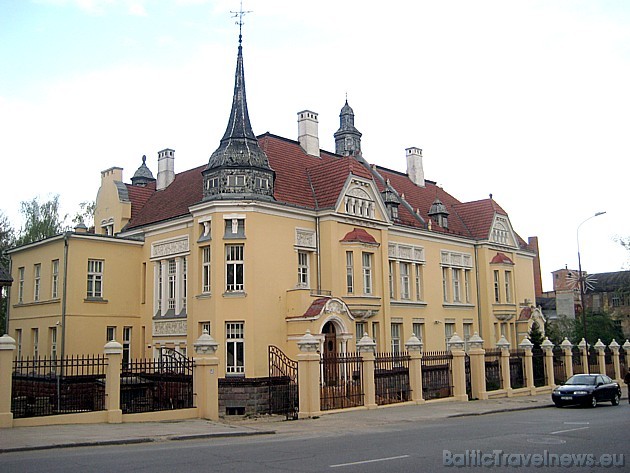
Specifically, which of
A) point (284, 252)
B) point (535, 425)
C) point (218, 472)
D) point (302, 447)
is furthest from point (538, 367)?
point (218, 472)

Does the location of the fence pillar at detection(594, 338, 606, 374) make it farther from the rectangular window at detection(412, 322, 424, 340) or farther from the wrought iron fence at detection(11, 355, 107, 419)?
the wrought iron fence at detection(11, 355, 107, 419)

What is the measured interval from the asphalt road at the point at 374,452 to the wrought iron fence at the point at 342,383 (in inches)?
203

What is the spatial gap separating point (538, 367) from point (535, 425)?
59.8ft

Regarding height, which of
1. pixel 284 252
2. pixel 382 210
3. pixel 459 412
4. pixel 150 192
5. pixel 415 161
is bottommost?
pixel 459 412

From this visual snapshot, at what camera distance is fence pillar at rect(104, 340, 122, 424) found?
18.5 m

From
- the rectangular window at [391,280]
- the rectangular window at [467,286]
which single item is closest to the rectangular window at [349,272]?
the rectangular window at [391,280]

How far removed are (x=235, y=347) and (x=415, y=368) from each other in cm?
756

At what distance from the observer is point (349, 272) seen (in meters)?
31.8

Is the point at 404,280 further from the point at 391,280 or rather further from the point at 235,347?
the point at 235,347

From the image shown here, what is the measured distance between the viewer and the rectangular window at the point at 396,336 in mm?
35897

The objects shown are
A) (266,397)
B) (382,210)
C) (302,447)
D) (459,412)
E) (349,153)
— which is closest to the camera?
(302,447)

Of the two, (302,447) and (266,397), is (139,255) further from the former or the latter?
(302,447)

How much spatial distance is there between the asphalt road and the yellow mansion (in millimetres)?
11416

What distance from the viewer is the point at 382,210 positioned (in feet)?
112
